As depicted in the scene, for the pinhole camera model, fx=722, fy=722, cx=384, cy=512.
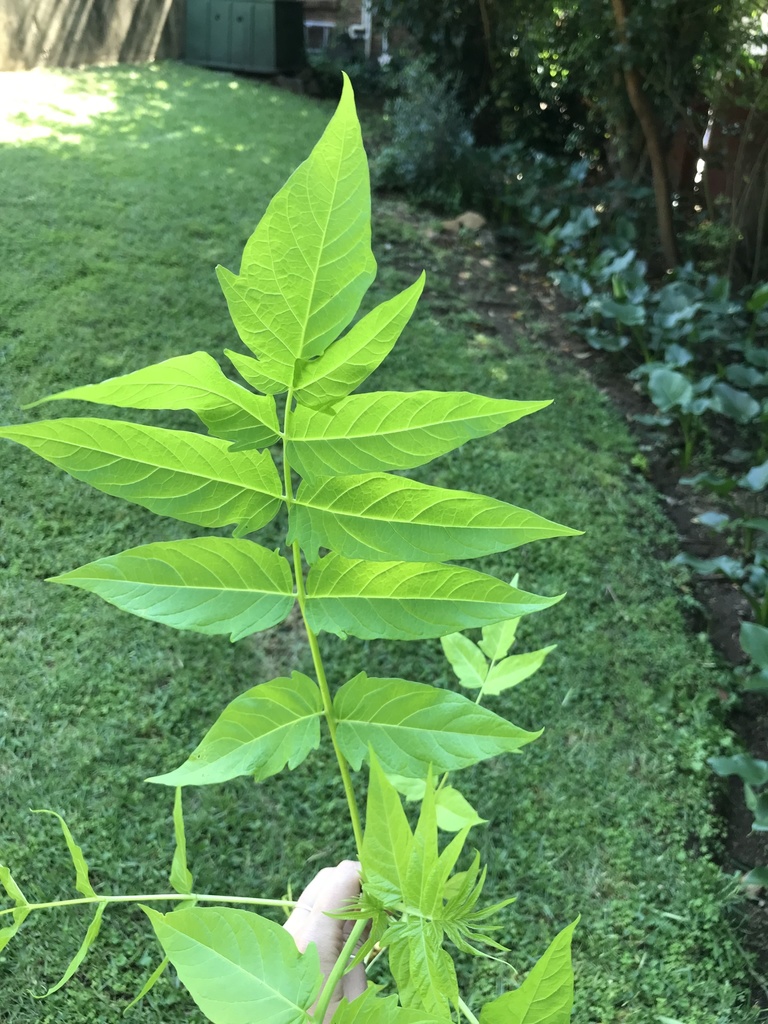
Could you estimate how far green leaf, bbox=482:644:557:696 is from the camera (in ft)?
3.25

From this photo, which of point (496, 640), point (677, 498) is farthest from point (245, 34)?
point (496, 640)

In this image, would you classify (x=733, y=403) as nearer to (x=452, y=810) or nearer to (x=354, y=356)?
(x=452, y=810)

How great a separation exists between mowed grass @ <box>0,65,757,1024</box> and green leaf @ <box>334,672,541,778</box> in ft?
5.19

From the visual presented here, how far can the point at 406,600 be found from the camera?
1.62 ft

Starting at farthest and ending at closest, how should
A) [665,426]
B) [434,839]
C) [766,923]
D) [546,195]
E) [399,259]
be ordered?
1. [546,195]
2. [399,259]
3. [665,426]
4. [766,923]
5. [434,839]

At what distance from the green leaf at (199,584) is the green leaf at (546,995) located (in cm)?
27

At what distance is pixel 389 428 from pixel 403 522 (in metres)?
0.06

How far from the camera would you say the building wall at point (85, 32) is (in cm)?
713

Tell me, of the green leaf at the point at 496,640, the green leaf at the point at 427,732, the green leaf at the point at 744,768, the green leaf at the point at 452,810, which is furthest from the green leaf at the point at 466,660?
the green leaf at the point at 744,768

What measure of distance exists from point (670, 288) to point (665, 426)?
0.84m

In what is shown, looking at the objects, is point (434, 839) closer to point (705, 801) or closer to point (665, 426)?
point (705, 801)

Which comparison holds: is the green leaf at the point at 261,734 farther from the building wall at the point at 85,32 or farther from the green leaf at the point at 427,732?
the building wall at the point at 85,32

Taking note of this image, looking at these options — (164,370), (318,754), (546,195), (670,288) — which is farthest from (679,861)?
(546,195)

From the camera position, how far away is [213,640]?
8.26 ft
